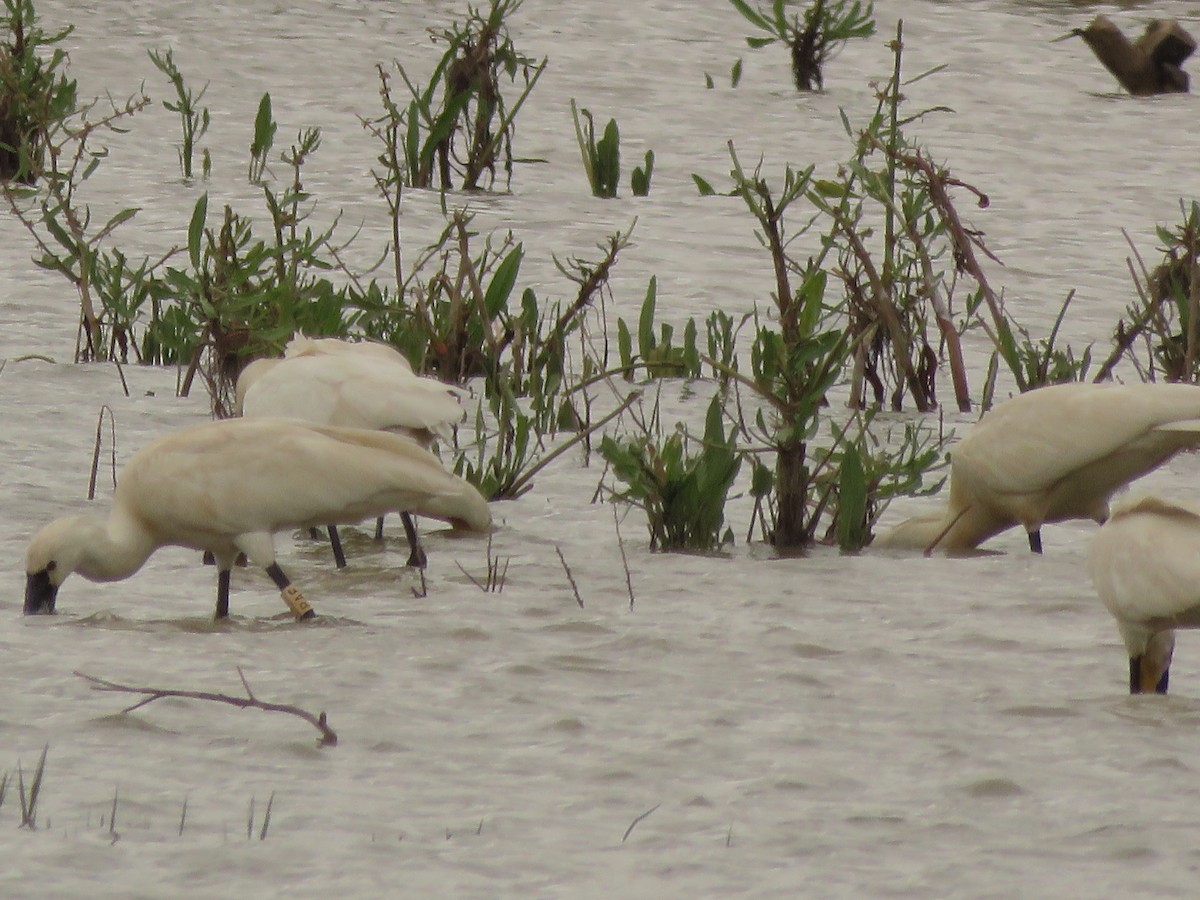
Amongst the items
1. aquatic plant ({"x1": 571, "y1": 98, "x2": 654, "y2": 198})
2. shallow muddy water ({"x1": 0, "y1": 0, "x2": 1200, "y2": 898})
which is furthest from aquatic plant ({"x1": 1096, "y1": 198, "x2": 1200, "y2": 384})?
aquatic plant ({"x1": 571, "y1": 98, "x2": 654, "y2": 198})

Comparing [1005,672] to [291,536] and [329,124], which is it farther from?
[329,124]

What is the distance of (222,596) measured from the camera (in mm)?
5027

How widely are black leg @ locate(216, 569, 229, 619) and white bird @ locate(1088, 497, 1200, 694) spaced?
1.89 metres

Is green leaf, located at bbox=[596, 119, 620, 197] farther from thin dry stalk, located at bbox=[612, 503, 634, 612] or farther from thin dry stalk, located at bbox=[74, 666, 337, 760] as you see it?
thin dry stalk, located at bbox=[74, 666, 337, 760]

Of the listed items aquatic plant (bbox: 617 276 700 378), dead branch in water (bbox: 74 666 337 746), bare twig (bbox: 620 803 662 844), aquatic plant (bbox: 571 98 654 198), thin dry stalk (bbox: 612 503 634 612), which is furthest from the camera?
aquatic plant (bbox: 571 98 654 198)

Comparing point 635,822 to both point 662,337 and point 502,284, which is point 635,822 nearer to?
point 662,337

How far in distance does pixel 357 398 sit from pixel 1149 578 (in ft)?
7.44

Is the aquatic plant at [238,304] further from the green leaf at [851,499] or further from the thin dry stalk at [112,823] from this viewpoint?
the thin dry stalk at [112,823]

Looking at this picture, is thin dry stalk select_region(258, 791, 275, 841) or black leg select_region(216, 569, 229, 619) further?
black leg select_region(216, 569, 229, 619)

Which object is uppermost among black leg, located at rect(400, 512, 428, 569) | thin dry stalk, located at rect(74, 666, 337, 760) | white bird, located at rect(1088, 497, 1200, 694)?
white bird, located at rect(1088, 497, 1200, 694)

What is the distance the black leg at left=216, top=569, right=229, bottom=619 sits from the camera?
500 centimetres

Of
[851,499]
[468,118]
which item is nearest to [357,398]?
[851,499]

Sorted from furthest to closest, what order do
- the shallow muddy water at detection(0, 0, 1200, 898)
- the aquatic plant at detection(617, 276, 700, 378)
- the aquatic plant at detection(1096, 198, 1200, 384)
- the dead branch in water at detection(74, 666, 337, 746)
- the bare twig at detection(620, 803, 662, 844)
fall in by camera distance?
1. the aquatic plant at detection(617, 276, 700, 378)
2. the aquatic plant at detection(1096, 198, 1200, 384)
3. the dead branch in water at detection(74, 666, 337, 746)
4. the bare twig at detection(620, 803, 662, 844)
5. the shallow muddy water at detection(0, 0, 1200, 898)

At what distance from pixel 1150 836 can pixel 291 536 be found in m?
3.29
